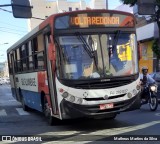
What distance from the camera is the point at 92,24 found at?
9.92 m

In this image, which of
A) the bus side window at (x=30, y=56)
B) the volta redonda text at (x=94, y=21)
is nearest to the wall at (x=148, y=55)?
the bus side window at (x=30, y=56)

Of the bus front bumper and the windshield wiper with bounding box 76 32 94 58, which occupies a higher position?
the windshield wiper with bounding box 76 32 94 58

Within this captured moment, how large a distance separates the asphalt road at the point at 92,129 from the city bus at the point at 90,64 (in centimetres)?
51

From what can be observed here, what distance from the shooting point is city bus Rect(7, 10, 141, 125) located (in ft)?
31.1

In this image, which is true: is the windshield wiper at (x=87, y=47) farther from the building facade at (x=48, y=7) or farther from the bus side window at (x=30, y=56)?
the building facade at (x=48, y=7)

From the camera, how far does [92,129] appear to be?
1021 centimetres

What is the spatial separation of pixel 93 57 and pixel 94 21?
1026 mm

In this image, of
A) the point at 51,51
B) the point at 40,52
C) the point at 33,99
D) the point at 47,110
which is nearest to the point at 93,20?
the point at 51,51

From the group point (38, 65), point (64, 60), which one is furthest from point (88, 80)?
point (38, 65)

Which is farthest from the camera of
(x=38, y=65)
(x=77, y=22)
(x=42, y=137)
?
(x=38, y=65)

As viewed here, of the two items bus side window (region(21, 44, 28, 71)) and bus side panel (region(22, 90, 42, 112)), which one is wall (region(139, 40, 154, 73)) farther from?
bus side window (region(21, 44, 28, 71))

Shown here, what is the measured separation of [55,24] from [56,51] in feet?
2.36

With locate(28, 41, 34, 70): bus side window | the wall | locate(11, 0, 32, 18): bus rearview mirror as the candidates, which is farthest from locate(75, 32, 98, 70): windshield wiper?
the wall

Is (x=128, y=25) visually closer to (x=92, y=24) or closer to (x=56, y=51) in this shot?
(x=92, y=24)
